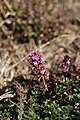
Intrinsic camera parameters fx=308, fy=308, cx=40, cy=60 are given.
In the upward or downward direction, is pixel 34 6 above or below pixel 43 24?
above

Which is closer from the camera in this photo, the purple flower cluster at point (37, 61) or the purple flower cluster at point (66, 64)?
the purple flower cluster at point (37, 61)

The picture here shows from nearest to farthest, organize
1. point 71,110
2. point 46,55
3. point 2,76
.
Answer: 1. point 71,110
2. point 2,76
3. point 46,55

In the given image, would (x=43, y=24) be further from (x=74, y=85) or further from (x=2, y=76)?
(x=74, y=85)

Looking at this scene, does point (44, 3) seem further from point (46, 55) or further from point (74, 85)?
point (74, 85)

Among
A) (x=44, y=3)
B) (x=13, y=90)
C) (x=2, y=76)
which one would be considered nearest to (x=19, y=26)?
(x=44, y=3)

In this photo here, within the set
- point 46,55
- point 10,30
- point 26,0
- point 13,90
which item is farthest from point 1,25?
point 13,90

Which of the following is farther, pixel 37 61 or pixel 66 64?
pixel 66 64

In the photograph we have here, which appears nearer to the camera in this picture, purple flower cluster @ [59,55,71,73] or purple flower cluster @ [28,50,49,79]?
purple flower cluster @ [28,50,49,79]

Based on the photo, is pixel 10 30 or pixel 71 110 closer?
pixel 71 110

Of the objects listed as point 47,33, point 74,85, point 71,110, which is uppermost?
point 47,33

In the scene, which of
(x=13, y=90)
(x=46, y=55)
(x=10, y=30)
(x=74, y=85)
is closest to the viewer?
(x=74, y=85)
